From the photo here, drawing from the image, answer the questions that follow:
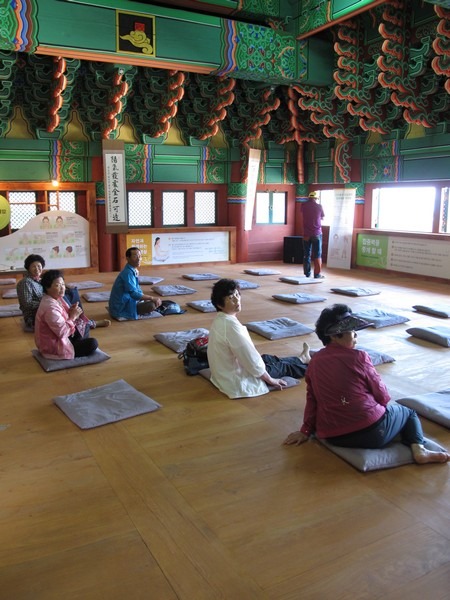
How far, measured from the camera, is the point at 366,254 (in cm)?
1077

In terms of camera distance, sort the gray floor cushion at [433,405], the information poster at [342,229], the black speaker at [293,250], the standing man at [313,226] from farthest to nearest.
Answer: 1. the black speaker at [293,250]
2. the information poster at [342,229]
3. the standing man at [313,226]
4. the gray floor cushion at [433,405]

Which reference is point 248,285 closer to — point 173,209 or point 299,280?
point 299,280

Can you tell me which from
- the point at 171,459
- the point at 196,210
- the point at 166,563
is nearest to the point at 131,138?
the point at 196,210

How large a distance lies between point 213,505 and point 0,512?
39.4 inches

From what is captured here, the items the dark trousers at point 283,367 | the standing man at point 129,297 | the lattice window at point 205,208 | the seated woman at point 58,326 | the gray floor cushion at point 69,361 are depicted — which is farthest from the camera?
the lattice window at point 205,208

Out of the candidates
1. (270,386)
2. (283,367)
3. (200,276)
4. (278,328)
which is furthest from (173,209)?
(270,386)

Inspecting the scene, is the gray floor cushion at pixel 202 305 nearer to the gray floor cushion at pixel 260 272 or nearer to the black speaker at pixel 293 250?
the gray floor cushion at pixel 260 272

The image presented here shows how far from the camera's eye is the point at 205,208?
11719 mm

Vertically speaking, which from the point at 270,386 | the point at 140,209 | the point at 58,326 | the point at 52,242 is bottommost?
the point at 270,386

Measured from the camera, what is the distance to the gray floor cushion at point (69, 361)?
15.4ft

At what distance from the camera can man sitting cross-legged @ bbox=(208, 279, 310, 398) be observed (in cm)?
375

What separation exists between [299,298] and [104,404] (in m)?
4.28

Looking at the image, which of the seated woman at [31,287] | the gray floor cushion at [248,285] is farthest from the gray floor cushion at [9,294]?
the gray floor cushion at [248,285]

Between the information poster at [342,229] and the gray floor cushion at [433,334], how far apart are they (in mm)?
5251
